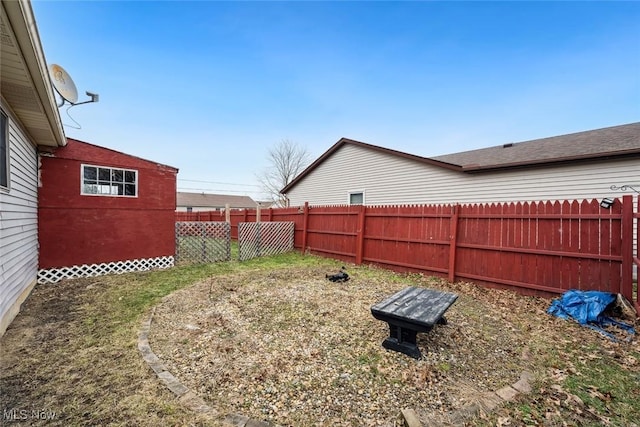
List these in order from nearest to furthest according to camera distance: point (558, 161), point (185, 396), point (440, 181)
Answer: point (185, 396) → point (558, 161) → point (440, 181)

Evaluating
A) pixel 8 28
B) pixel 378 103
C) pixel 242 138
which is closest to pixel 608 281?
pixel 8 28

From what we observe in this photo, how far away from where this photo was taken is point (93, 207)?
6.50 meters

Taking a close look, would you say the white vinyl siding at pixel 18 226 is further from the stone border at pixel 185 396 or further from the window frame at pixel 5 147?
the stone border at pixel 185 396

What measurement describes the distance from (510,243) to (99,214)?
31.4 feet

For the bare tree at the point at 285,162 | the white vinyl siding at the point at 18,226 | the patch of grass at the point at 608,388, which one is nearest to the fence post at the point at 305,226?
the white vinyl siding at the point at 18,226

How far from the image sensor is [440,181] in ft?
30.6

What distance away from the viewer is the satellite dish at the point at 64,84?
5289mm

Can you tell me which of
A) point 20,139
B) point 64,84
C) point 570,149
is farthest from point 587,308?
point 64,84

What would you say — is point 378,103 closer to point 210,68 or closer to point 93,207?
point 210,68

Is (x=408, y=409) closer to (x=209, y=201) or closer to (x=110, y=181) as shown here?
(x=110, y=181)

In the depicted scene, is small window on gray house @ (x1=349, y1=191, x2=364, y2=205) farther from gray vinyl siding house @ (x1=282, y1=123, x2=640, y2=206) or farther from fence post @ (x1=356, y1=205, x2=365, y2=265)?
fence post @ (x1=356, y1=205, x2=365, y2=265)

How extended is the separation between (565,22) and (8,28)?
43.8 feet

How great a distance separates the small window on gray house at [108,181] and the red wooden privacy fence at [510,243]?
635 centimetres

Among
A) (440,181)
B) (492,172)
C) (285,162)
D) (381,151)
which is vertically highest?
(285,162)
